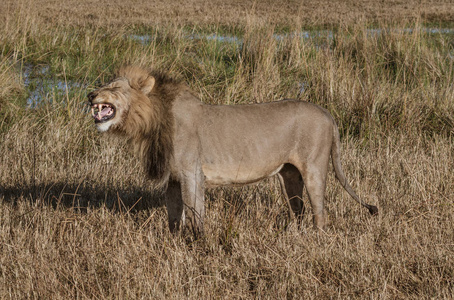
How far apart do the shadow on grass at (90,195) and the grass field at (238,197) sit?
0.02 metres

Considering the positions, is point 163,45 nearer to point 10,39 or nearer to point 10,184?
point 10,39

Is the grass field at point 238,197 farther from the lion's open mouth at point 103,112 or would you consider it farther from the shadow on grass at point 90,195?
the lion's open mouth at point 103,112

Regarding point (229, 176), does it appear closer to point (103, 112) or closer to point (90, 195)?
point (103, 112)

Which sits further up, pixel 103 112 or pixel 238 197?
pixel 103 112

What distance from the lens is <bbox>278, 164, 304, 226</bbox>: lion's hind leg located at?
454 centimetres

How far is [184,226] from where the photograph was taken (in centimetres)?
426

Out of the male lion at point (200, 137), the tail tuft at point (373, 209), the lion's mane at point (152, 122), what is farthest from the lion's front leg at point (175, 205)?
the tail tuft at point (373, 209)

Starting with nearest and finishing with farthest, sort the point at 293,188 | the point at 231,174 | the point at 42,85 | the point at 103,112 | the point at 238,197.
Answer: the point at 103,112, the point at 231,174, the point at 293,188, the point at 238,197, the point at 42,85

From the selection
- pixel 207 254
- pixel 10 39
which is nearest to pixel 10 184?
pixel 207 254

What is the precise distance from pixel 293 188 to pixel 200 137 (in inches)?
39.5

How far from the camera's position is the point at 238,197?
529 centimetres

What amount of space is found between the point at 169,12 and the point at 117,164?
749 inches

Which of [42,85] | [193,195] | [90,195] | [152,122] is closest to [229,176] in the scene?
[193,195]

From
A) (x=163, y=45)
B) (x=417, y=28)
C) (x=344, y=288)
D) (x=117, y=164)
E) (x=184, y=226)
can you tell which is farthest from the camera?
(x=163, y=45)
